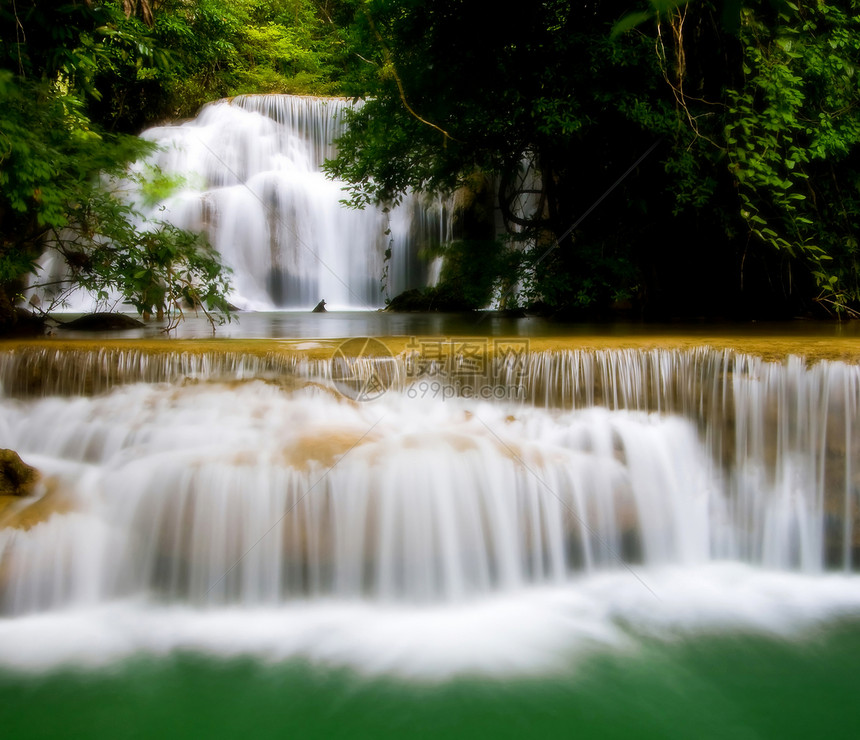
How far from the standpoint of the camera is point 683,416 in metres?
4.41

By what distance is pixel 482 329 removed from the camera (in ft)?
22.0

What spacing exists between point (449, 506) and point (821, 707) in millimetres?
1976

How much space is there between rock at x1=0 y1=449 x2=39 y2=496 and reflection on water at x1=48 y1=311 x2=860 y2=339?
209 centimetres

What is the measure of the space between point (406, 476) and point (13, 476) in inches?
84.7

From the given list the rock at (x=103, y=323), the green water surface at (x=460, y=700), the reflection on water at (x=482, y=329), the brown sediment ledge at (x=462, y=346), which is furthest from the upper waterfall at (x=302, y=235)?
the green water surface at (x=460, y=700)

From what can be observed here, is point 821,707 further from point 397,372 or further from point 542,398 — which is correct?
point 397,372

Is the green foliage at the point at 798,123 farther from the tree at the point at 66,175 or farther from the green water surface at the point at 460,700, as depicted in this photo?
the tree at the point at 66,175

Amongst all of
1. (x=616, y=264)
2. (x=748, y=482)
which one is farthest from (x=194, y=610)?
(x=616, y=264)

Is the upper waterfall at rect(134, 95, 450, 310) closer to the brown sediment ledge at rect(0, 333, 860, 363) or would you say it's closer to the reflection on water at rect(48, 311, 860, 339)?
the reflection on water at rect(48, 311, 860, 339)

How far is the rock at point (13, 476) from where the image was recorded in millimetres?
3766

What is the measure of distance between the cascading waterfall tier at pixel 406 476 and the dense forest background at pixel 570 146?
172 centimetres

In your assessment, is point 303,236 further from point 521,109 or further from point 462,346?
point 462,346

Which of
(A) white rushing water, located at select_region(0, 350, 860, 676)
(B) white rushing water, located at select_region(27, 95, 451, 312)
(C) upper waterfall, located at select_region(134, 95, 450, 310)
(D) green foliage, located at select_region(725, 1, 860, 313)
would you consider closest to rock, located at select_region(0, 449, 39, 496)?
(A) white rushing water, located at select_region(0, 350, 860, 676)

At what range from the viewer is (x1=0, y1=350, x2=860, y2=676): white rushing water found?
11.5 ft
